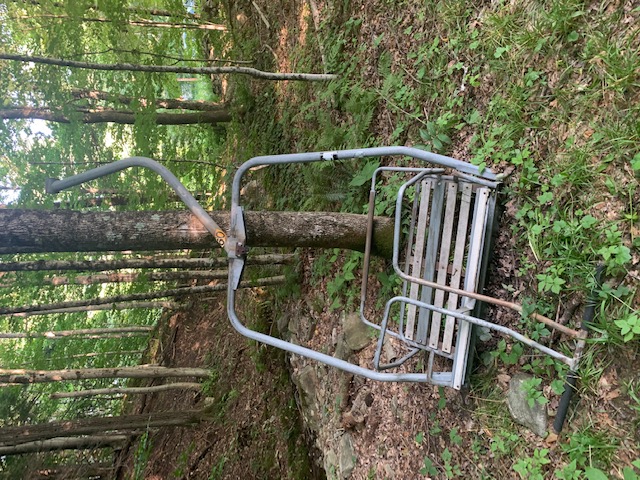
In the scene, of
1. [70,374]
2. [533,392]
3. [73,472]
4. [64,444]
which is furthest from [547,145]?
[73,472]

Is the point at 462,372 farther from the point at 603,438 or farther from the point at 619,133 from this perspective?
the point at 619,133

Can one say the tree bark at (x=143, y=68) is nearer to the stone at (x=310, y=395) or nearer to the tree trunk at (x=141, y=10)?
the tree trunk at (x=141, y=10)

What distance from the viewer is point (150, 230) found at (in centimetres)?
254

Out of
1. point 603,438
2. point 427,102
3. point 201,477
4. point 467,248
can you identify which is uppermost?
point 427,102

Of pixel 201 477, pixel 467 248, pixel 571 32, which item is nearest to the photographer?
pixel 571 32

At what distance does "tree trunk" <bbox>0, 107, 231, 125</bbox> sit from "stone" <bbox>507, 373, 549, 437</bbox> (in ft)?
12.7

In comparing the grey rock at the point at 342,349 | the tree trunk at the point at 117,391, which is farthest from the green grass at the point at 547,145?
the tree trunk at the point at 117,391

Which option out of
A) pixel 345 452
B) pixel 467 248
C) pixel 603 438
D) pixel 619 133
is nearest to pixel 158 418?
pixel 345 452

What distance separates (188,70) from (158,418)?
4.87 meters

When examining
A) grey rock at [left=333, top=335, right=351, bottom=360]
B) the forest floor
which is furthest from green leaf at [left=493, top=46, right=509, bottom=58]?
grey rock at [left=333, top=335, right=351, bottom=360]

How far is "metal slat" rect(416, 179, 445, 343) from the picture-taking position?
2.87 m

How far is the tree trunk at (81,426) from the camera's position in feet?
15.7

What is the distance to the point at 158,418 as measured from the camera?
615 cm

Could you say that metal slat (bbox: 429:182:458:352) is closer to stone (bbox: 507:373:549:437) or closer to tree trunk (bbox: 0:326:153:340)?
stone (bbox: 507:373:549:437)
